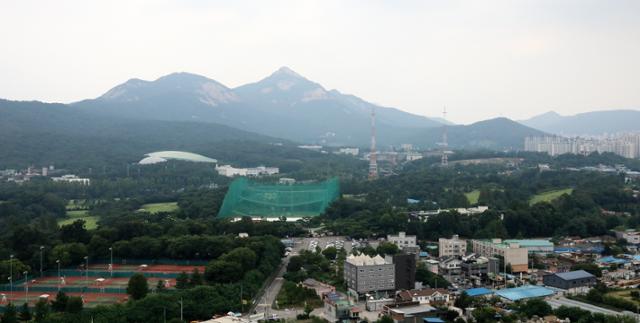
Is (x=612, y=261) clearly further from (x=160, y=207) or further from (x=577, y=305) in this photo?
(x=160, y=207)

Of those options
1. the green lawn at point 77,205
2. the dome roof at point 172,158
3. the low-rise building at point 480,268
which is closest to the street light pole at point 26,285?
the low-rise building at point 480,268

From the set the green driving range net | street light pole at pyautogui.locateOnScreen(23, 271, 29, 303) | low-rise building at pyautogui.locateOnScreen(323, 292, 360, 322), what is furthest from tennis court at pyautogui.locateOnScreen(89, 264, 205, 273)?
the green driving range net

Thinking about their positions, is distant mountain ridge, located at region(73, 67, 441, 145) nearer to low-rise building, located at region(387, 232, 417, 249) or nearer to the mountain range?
the mountain range

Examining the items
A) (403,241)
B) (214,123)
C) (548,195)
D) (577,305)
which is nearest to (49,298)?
(403,241)

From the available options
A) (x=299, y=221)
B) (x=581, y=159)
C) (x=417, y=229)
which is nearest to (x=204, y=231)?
(x=299, y=221)

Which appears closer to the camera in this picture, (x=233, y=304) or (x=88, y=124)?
(x=233, y=304)

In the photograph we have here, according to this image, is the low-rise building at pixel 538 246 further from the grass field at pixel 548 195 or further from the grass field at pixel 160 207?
the grass field at pixel 160 207

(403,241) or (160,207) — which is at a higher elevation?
(160,207)

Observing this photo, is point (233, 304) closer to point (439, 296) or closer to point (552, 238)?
point (439, 296)
